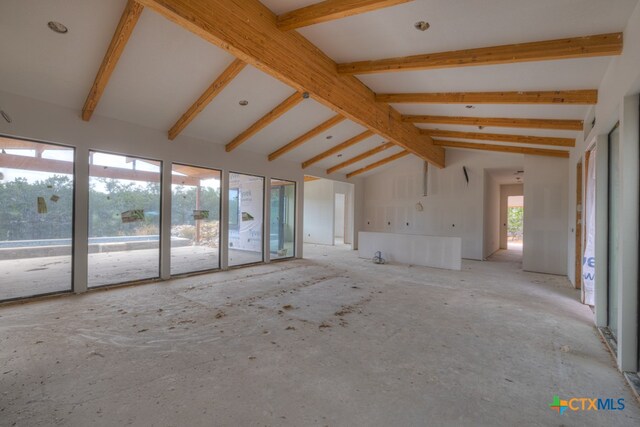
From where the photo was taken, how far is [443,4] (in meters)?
2.76

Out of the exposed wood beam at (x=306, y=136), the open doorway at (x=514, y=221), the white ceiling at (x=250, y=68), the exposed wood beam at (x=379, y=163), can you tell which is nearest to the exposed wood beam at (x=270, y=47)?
the white ceiling at (x=250, y=68)

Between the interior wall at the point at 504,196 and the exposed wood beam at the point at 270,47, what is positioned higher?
the exposed wood beam at the point at 270,47

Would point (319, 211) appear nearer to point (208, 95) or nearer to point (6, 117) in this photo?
point (208, 95)

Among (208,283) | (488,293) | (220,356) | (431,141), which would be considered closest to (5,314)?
(208,283)

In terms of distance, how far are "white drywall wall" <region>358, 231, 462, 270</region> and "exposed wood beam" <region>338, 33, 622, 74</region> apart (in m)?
4.75

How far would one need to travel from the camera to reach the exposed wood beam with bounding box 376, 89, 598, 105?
3969 millimetres

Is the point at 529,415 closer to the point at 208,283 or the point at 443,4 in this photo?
the point at 443,4

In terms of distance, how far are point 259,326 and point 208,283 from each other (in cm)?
257

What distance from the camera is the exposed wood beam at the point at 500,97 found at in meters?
3.97

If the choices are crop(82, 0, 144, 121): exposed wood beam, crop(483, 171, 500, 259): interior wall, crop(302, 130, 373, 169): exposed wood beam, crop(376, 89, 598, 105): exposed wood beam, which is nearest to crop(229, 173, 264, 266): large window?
crop(302, 130, 373, 169): exposed wood beam

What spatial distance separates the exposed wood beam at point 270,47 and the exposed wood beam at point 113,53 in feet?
2.43

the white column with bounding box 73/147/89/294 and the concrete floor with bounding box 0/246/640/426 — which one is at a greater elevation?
the white column with bounding box 73/147/89/294

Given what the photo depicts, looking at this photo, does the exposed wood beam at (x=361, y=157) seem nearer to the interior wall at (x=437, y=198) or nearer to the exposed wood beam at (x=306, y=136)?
the interior wall at (x=437, y=198)

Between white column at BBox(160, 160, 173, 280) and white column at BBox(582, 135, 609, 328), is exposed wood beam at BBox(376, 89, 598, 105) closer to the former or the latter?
white column at BBox(582, 135, 609, 328)
